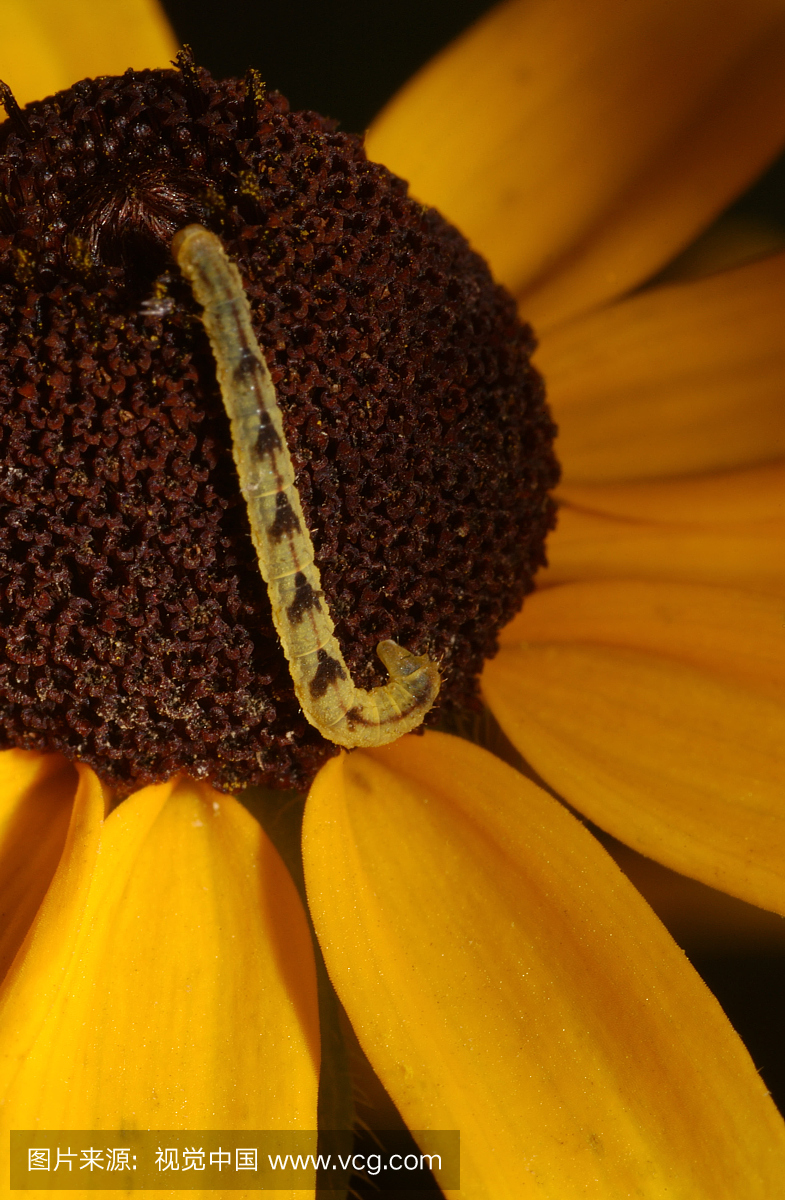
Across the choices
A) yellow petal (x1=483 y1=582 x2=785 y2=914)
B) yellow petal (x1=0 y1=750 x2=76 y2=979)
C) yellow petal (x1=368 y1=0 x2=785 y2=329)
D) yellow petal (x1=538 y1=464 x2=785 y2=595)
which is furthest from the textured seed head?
yellow petal (x1=368 y1=0 x2=785 y2=329)

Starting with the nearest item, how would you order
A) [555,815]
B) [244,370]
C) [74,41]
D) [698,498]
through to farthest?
[244,370], [555,815], [698,498], [74,41]

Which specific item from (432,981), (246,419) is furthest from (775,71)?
(432,981)

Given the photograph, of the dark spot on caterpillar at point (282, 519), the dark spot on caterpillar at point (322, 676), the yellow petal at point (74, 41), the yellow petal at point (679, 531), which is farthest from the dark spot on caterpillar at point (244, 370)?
the yellow petal at point (74, 41)

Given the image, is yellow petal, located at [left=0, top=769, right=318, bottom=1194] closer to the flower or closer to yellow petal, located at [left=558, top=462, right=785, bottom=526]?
the flower

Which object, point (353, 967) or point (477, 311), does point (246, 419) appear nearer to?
point (477, 311)

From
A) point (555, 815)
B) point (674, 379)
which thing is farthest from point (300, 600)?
point (674, 379)

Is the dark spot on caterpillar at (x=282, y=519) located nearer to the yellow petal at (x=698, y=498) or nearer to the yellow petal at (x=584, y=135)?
the yellow petal at (x=698, y=498)

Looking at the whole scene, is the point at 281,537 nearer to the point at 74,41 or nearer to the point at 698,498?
the point at 698,498
